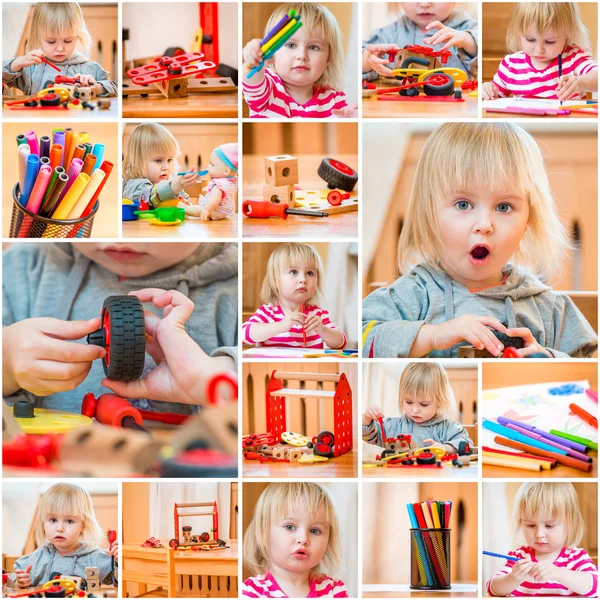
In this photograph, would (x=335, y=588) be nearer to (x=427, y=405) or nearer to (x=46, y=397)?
(x=427, y=405)

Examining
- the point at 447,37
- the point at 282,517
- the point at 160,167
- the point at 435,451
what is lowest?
the point at 282,517

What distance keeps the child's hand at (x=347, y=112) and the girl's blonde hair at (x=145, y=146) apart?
A: 0.27 meters

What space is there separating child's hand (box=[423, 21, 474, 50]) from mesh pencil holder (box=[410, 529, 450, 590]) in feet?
2.63

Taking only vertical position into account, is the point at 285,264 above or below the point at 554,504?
above

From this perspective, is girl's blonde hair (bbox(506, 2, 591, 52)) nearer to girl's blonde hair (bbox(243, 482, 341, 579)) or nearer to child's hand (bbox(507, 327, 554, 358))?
child's hand (bbox(507, 327, 554, 358))

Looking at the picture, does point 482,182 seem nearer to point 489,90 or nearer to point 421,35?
point 489,90

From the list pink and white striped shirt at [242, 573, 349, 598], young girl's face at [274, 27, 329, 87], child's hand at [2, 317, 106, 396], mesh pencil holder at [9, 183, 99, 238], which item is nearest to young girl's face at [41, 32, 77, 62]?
mesh pencil holder at [9, 183, 99, 238]

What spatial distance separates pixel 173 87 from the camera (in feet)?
6.46

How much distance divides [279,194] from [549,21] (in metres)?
0.53

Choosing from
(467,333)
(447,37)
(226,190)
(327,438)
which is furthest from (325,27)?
(327,438)

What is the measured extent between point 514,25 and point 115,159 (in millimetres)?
692

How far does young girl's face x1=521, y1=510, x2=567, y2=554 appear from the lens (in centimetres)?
199

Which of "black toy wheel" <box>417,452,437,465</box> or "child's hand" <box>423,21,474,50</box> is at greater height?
"child's hand" <box>423,21,474,50</box>

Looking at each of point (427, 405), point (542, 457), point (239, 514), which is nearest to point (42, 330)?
point (239, 514)
